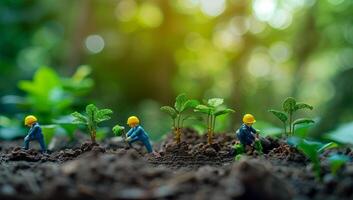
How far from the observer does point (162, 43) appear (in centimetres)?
986

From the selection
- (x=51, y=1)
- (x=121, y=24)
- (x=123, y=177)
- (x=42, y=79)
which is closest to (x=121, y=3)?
(x=121, y=24)

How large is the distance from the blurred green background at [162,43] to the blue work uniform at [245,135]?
5.21 meters

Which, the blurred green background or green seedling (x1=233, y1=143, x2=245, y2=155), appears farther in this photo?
the blurred green background

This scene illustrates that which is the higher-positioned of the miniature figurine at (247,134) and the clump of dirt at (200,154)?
the miniature figurine at (247,134)

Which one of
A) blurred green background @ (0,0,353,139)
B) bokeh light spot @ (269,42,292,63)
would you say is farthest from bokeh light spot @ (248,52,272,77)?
blurred green background @ (0,0,353,139)

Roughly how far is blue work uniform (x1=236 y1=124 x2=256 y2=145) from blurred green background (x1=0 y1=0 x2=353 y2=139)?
17.1ft

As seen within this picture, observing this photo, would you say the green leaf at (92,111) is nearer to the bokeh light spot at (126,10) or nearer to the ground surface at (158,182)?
the ground surface at (158,182)

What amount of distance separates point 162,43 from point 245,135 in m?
7.83

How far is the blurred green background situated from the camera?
7941 millimetres

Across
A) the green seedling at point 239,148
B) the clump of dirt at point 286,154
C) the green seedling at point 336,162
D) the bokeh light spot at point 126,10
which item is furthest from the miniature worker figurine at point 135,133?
the bokeh light spot at point 126,10

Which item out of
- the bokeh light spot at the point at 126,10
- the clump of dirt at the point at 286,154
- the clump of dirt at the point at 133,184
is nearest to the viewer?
the clump of dirt at the point at 133,184

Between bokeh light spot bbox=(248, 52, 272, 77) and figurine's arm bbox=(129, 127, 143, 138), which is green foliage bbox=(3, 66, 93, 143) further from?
bokeh light spot bbox=(248, 52, 272, 77)

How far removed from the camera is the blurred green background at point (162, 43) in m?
7.94

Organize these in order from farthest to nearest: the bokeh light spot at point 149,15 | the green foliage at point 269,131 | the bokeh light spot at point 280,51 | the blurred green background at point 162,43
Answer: the bokeh light spot at point 280,51, the bokeh light spot at point 149,15, the blurred green background at point 162,43, the green foliage at point 269,131
